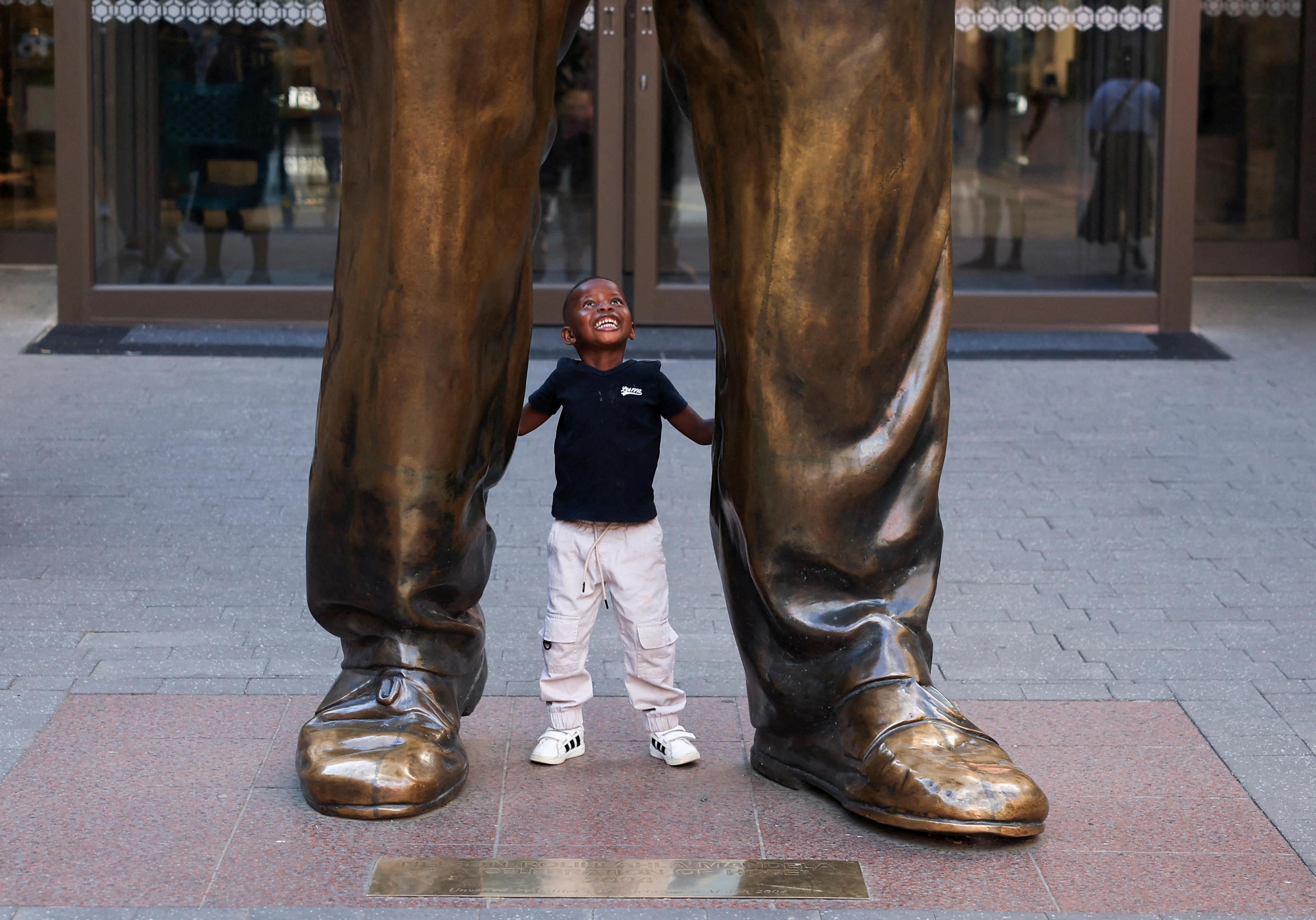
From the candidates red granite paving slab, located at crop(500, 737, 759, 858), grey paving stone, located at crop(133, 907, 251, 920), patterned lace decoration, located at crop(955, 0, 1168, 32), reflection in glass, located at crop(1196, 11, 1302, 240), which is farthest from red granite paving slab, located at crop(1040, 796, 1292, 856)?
reflection in glass, located at crop(1196, 11, 1302, 240)

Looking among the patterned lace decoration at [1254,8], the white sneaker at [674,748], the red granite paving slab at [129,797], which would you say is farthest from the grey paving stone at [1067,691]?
the patterned lace decoration at [1254,8]

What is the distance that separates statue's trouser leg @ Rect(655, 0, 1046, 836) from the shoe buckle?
618 millimetres

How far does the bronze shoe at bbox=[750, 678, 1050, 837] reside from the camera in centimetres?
289

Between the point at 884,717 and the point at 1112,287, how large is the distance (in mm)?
7364

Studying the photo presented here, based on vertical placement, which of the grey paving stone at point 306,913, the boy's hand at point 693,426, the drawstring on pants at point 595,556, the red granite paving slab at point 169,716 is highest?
the boy's hand at point 693,426

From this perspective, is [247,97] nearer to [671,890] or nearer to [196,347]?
[196,347]

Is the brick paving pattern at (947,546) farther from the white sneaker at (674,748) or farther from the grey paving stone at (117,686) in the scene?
the white sneaker at (674,748)

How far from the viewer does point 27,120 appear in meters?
11.8

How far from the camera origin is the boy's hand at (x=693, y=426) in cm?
335

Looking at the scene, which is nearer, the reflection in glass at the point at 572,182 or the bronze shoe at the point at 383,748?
the bronze shoe at the point at 383,748

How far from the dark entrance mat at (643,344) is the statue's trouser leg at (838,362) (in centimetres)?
549

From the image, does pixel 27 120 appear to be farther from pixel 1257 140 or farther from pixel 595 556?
pixel 595 556

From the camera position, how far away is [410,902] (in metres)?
2.70

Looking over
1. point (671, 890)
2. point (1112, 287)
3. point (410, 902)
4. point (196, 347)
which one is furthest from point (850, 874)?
point (1112, 287)
